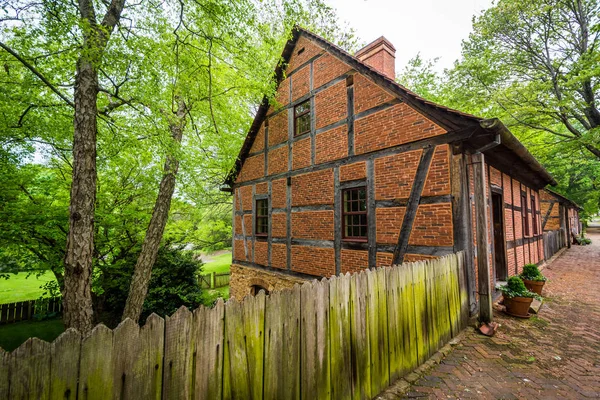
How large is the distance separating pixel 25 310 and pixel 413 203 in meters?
13.7

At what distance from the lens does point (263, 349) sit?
216cm

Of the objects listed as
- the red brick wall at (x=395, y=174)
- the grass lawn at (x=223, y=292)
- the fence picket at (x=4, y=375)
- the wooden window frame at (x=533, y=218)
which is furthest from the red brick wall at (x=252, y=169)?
the wooden window frame at (x=533, y=218)

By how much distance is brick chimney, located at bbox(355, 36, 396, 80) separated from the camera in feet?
25.7

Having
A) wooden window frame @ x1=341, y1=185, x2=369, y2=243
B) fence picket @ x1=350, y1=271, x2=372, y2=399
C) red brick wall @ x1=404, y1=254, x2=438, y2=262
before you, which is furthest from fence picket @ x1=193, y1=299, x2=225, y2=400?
wooden window frame @ x1=341, y1=185, x2=369, y2=243

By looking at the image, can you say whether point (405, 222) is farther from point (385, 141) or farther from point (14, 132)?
point (14, 132)

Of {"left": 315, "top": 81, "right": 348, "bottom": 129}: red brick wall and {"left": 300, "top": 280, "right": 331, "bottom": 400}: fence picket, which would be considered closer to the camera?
{"left": 300, "top": 280, "right": 331, "bottom": 400}: fence picket

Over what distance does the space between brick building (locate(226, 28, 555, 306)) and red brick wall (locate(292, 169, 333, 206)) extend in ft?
0.10

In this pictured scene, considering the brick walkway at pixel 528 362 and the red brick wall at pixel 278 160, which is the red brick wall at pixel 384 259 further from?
the red brick wall at pixel 278 160

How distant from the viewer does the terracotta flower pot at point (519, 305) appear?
199 inches

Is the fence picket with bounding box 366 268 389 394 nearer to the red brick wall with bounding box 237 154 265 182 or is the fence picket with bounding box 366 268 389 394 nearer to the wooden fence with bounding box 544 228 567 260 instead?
the red brick wall with bounding box 237 154 265 182

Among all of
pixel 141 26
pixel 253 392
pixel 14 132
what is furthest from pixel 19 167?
pixel 253 392

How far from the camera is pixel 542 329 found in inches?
184

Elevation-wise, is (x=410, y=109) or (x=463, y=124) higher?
(x=410, y=109)

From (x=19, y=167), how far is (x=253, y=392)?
25.2 ft
